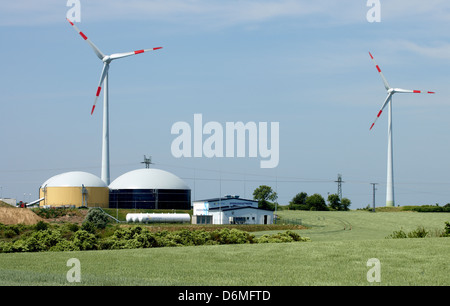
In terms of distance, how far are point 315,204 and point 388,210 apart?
19.7 m

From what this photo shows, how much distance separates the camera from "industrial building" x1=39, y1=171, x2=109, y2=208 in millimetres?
110500

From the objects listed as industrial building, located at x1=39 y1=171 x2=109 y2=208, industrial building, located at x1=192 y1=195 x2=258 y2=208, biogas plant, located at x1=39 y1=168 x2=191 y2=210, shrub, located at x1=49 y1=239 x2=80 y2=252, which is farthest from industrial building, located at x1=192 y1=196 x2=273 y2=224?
shrub, located at x1=49 y1=239 x2=80 y2=252

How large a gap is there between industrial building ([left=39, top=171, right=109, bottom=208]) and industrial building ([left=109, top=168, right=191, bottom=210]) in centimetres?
270

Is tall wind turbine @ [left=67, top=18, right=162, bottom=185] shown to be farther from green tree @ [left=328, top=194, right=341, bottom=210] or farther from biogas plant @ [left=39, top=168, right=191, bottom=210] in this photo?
green tree @ [left=328, top=194, right=341, bottom=210]

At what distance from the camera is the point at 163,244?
38344 mm

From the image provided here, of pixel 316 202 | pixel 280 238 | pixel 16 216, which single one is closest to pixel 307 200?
pixel 316 202

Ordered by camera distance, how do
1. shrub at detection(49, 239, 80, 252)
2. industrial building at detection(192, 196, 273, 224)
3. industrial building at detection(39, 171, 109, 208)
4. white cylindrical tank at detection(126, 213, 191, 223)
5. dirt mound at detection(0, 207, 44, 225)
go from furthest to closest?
industrial building at detection(39, 171, 109, 208) < industrial building at detection(192, 196, 273, 224) < white cylindrical tank at detection(126, 213, 191, 223) < dirt mound at detection(0, 207, 44, 225) < shrub at detection(49, 239, 80, 252)

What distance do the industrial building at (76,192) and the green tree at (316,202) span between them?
51158 millimetres

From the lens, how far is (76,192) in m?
111

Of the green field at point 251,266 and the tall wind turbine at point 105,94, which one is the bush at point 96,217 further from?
the green field at point 251,266

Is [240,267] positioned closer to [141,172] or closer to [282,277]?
[282,277]

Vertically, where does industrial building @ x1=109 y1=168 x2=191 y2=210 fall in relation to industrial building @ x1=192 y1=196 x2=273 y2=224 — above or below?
above

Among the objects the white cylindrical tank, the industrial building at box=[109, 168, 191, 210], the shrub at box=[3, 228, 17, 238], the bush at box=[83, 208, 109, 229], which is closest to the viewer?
the shrub at box=[3, 228, 17, 238]
